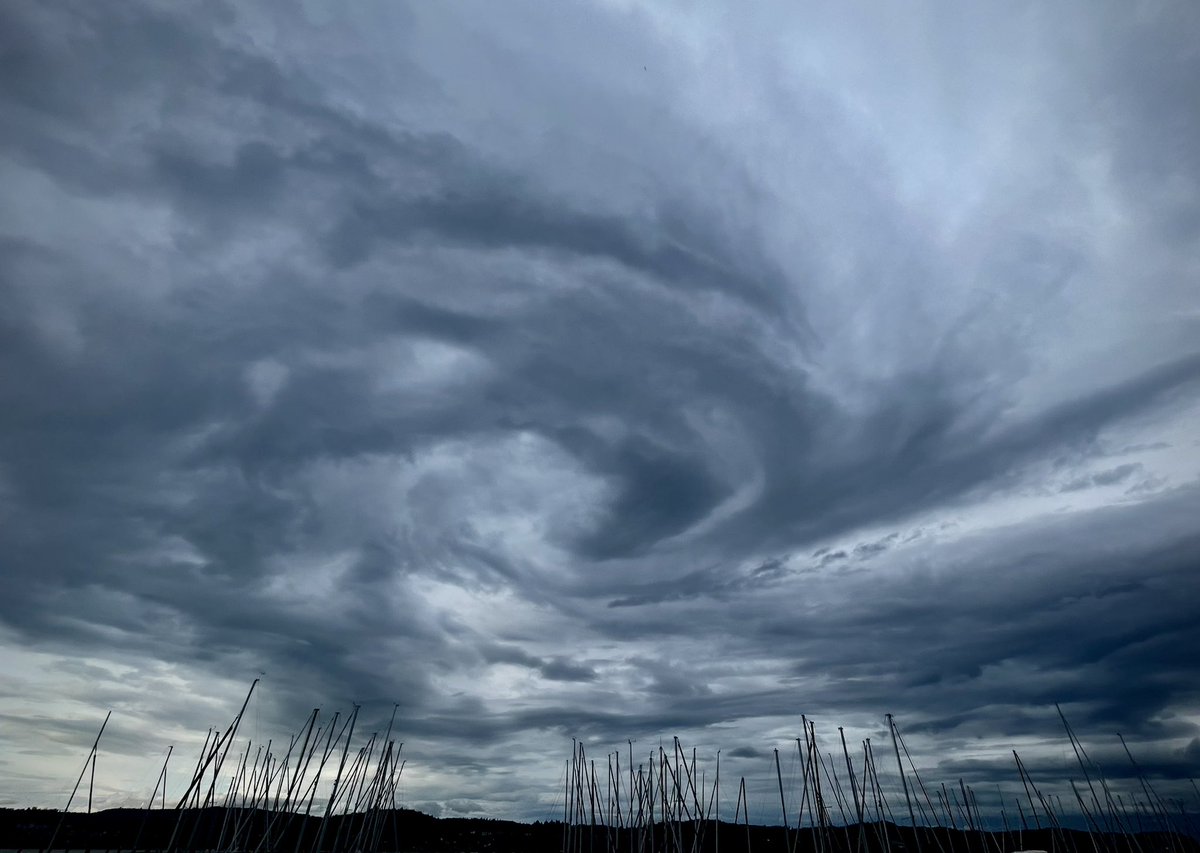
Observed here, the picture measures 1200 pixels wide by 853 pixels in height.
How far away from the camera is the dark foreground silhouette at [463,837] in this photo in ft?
153

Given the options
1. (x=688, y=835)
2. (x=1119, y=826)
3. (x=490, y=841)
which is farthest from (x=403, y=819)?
(x=1119, y=826)

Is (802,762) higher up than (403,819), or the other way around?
(403,819)

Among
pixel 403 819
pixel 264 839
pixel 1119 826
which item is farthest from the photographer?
pixel 403 819

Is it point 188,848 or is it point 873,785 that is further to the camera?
point 873,785

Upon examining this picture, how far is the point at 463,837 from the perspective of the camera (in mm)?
164500

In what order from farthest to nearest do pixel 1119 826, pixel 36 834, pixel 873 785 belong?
pixel 36 834 → pixel 1119 826 → pixel 873 785

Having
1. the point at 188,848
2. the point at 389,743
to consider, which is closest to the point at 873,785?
the point at 389,743

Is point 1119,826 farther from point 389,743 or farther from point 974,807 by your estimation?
point 389,743

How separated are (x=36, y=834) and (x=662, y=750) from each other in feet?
378

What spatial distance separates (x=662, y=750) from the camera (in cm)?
6288

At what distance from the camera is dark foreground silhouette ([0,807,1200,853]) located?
153ft

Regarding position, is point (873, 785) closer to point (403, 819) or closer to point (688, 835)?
point (688, 835)

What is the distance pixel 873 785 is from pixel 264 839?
42.6 metres

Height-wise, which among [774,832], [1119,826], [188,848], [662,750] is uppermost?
[774,832]
